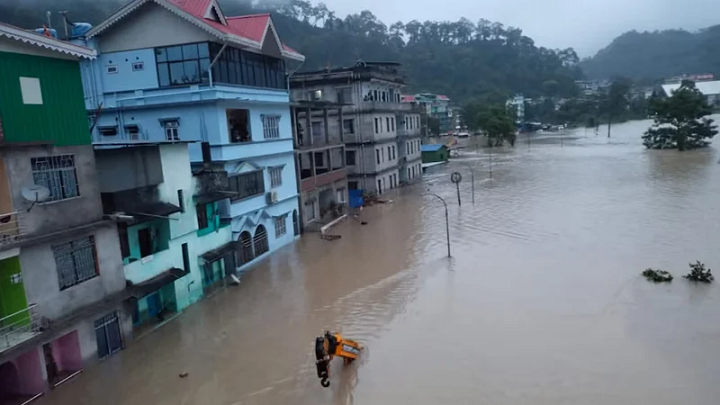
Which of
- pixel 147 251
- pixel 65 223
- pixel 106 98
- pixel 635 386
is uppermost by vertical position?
pixel 106 98

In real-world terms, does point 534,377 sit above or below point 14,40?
below

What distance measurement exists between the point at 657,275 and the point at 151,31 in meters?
21.0

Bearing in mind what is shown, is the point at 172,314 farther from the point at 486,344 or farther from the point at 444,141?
the point at 444,141

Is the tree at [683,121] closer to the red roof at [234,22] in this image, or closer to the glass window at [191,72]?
the red roof at [234,22]

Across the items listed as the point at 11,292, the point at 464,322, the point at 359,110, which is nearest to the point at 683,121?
the point at 359,110

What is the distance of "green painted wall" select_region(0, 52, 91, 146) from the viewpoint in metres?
11.9

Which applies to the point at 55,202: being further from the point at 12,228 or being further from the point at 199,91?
the point at 199,91

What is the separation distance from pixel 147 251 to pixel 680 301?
53.7 feet

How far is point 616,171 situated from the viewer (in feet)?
150

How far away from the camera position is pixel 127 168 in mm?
15789

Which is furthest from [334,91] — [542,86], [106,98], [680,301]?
[542,86]

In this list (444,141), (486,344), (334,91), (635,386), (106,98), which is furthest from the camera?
(444,141)

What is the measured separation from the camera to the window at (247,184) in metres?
21.4

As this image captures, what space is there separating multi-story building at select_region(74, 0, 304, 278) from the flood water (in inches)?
115
